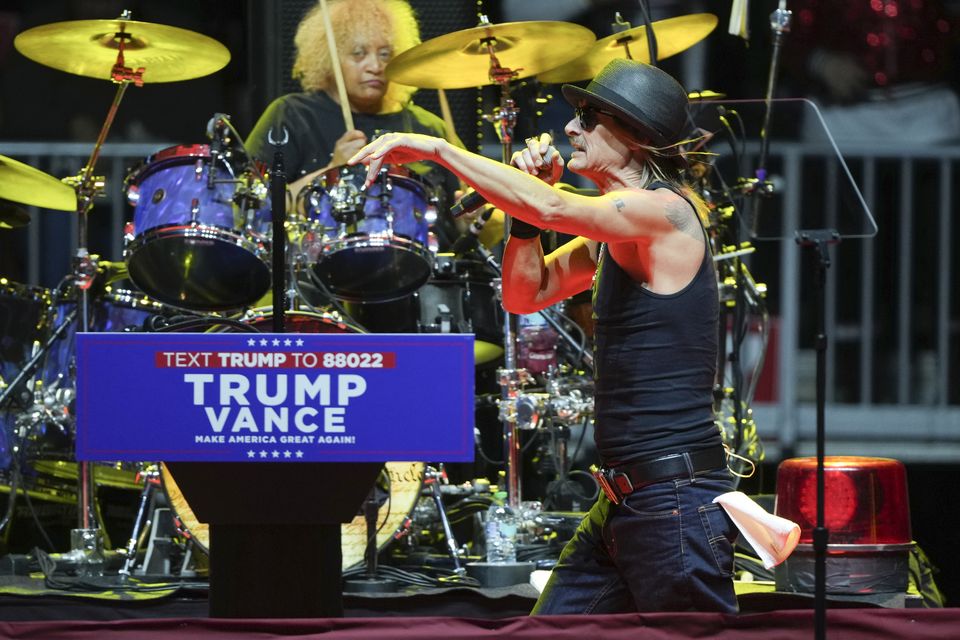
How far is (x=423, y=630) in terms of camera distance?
9.27 feet

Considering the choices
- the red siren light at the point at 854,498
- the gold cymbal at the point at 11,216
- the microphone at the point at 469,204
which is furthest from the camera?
the gold cymbal at the point at 11,216

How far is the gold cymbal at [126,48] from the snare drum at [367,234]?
780mm

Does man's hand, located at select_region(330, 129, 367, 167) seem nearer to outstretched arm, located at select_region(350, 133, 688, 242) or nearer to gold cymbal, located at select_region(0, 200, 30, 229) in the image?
gold cymbal, located at select_region(0, 200, 30, 229)

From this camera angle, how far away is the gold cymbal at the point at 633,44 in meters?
5.77

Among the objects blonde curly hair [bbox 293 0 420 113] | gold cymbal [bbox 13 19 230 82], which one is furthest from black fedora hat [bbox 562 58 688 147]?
blonde curly hair [bbox 293 0 420 113]

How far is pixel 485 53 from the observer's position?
5582 millimetres

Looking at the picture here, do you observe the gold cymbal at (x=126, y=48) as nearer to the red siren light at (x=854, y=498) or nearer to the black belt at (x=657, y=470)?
the red siren light at (x=854, y=498)

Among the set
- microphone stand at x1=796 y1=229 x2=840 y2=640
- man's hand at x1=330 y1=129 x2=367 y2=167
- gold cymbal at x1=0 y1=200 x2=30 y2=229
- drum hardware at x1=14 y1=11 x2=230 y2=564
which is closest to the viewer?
microphone stand at x1=796 y1=229 x2=840 y2=640

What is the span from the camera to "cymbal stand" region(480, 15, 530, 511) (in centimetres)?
547

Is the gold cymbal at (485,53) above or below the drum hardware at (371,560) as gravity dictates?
above

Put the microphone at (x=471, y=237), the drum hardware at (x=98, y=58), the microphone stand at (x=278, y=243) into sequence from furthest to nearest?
the microphone at (x=471, y=237)
the drum hardware at (x=98, y=58)
the microphone stand at (x=278, y=243)

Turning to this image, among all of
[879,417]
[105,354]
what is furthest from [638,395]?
[879,417]

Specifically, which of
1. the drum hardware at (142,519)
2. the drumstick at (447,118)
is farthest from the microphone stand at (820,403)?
the drumstick at (447,118)

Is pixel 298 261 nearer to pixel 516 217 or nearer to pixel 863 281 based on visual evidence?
pixel 516 217
